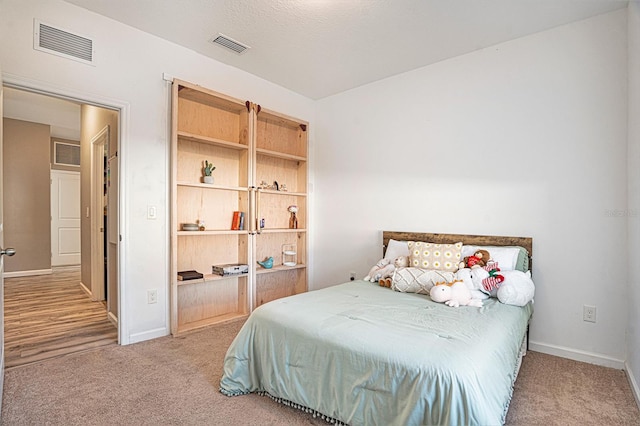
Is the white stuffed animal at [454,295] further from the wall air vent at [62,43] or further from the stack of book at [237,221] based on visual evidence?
the wall air vent at [62,43]

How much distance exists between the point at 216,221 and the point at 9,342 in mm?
1909

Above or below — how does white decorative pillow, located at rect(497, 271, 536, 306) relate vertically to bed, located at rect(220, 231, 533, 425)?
above

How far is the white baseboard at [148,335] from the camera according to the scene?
2.82m

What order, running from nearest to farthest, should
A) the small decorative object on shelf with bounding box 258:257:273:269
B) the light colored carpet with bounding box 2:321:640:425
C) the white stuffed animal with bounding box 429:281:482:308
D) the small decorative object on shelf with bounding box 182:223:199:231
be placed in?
the light colored carpet with bounding box 2:321:640:425 < the white stuffed animal with bounding box 429:281:482:308 < the small decorative object on shelf with bounding box 182:223:199:231 < the small decorative object on shelf with bounding box 258:257:273:269

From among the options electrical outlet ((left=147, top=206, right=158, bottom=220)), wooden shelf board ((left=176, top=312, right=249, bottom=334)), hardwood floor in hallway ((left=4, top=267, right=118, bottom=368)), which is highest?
electrical outlet ((left=147, top=206, right=158, bottom=220))

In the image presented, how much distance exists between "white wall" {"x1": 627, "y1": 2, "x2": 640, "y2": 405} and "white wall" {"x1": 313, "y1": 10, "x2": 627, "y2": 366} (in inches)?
4.6

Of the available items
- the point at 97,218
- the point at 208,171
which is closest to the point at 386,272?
the point at 208,171

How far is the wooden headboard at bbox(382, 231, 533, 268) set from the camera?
9.11 feet

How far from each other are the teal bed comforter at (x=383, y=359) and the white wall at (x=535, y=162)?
2.37 ft

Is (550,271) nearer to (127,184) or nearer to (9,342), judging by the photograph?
(127,184)

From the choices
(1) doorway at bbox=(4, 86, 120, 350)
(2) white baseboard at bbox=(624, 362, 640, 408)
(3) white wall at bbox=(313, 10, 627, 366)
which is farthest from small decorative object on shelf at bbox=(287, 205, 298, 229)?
(2) white baseboard at bbox=(624, 362, 640, 408)

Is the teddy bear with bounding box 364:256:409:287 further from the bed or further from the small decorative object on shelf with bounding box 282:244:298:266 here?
the small decorative object on shelf with bounding box 282:244:298:266

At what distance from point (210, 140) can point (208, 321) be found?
68.0 inches

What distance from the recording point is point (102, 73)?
Answer: 2658 mm
